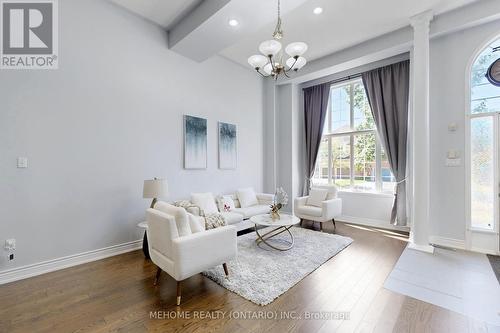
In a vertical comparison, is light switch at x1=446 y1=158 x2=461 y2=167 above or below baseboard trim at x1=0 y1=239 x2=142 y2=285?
above

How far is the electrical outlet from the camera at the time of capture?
2.58 meters

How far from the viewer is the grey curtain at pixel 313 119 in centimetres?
576

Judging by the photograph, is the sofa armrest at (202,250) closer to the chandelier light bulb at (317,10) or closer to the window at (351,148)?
the chandelier light bulb at (317,10)

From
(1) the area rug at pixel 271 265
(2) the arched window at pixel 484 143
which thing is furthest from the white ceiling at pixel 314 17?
(1) the area rug at pixel 271 265

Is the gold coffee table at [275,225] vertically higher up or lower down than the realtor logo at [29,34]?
lower down

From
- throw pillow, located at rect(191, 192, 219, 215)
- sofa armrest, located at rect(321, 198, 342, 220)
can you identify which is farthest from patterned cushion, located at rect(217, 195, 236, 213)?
sofa armrest, located at rect(321, 198, 342, 220)

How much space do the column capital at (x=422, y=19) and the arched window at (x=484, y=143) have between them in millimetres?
983

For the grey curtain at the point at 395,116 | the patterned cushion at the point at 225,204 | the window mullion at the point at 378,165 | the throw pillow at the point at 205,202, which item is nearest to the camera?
the throw pillow at the point at 205,202

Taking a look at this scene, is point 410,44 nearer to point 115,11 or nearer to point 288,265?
point 288,265

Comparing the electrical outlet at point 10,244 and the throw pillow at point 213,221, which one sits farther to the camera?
the throw pillow at point 213,221

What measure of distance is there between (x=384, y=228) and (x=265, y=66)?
4.10m

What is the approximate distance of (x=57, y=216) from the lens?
2.93 metres

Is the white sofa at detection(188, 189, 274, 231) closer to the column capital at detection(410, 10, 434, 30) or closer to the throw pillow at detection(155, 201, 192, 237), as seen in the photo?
the throw pillow at detection(155, 201, 192, 237)

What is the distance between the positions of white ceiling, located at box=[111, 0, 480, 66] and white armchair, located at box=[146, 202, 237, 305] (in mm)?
2838
